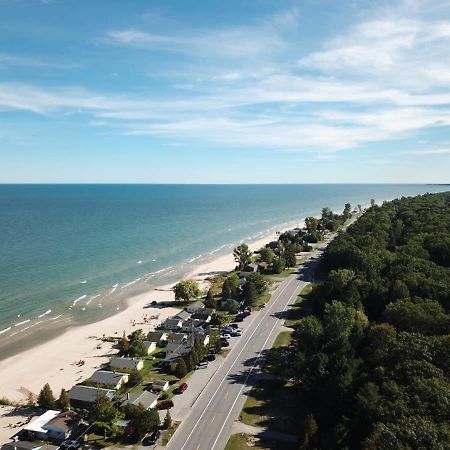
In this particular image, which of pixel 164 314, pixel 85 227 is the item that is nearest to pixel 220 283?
pixel 164 314

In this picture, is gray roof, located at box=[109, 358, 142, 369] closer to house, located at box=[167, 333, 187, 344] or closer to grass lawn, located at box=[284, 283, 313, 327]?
house, located at box=[167, 333, 187, 344]

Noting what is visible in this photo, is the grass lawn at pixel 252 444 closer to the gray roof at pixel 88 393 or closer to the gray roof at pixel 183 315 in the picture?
the gray roof at pixel 88 393

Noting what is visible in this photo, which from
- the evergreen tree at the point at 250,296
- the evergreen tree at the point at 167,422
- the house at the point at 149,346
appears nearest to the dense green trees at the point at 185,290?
the evergreen tree at the point at 250,296

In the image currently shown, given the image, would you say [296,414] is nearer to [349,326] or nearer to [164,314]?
[349,326]

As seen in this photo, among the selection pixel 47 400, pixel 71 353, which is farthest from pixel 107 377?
pixel 71 353

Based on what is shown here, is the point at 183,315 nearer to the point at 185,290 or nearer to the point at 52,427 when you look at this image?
the point at 185,290

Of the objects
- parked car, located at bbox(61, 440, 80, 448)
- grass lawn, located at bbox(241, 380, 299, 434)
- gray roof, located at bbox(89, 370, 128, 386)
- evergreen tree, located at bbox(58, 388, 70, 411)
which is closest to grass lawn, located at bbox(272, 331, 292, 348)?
grass lawn, located at bbox(241, 380, 299, 434)
